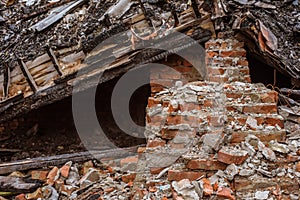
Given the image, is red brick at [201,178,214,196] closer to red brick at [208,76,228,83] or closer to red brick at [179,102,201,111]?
red brick at [179,102,201,111]

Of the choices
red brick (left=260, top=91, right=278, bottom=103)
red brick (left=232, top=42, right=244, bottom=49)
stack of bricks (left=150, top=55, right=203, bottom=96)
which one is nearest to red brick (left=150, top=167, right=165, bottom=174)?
red brick (left=260, top=91, right=278, bottom=103)

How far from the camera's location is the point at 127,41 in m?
2.84

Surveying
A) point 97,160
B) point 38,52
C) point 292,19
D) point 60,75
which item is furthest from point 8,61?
point 292,19

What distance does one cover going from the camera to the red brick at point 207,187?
154 centimetres

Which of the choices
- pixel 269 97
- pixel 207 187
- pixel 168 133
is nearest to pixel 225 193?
pixel 207 187

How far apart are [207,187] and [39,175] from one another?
165cm

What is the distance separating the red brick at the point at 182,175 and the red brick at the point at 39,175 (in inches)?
55.1

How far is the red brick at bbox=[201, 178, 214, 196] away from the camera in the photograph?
5.05 feet

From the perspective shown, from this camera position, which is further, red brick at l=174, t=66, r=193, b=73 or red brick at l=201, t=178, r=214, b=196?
red brick at l=174, t=66, r=193, b=73

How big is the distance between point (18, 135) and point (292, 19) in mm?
3002

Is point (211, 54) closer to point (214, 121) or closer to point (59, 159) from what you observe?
point (214, 121)

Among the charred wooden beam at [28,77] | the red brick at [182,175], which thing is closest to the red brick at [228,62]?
the red brick at [182,175]

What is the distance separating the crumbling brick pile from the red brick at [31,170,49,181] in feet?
3.62

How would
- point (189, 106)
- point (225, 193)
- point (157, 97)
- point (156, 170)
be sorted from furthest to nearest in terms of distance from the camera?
1. point (157, 97)
2. point (189, 106)
3. point (156, 170)
4. point (225, 193)
